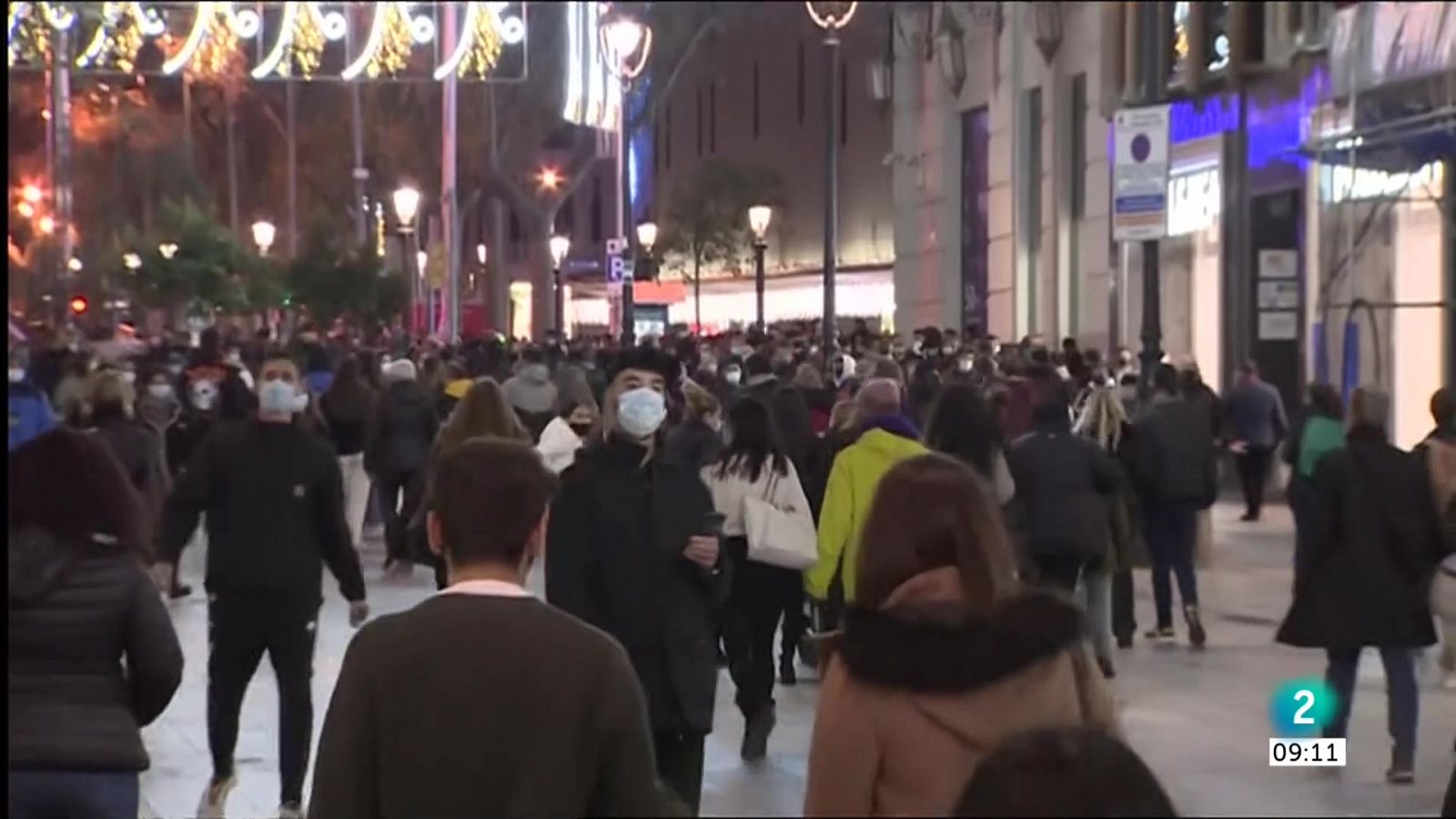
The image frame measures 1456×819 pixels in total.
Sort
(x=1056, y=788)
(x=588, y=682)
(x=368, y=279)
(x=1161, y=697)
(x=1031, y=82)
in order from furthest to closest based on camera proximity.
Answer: (x=368, y=279) → (x=1031, y=82) → (x=1161, y=697) → (x=588, y=682) → (x=1056, y=788)

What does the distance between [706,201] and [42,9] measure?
30.5 metres

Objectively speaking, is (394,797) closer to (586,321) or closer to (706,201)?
(706,201)

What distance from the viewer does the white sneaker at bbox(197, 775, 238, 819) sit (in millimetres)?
9633

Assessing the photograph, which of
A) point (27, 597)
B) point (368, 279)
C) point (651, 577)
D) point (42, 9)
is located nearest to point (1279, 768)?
point (651, 577)

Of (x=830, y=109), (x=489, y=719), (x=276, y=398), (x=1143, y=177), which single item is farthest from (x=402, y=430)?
(x=489, y=719)

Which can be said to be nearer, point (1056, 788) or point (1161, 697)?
point (1056, 788)

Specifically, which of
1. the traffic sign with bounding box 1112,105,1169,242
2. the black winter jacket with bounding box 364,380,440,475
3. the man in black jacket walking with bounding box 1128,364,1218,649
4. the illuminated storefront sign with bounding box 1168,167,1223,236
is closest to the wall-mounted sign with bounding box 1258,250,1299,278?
the illuminated storefront sign with bounding box 1168,167,1223,236

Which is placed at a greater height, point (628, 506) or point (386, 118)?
point (386, 118)

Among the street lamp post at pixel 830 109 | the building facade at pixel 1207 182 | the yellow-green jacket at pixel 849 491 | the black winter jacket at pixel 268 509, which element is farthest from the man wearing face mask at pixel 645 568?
the street lamp post at pixel 830 109

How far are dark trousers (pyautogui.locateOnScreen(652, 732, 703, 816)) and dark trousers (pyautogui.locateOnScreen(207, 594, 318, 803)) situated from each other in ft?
5.93

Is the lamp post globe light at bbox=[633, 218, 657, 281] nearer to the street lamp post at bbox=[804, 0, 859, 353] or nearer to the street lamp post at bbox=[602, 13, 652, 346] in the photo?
the street lamp post at bbox=[602, 13, 652, 346]

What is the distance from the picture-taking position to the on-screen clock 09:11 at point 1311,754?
10.1 m

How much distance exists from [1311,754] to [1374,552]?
1.07m

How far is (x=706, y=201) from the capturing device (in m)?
62.0
